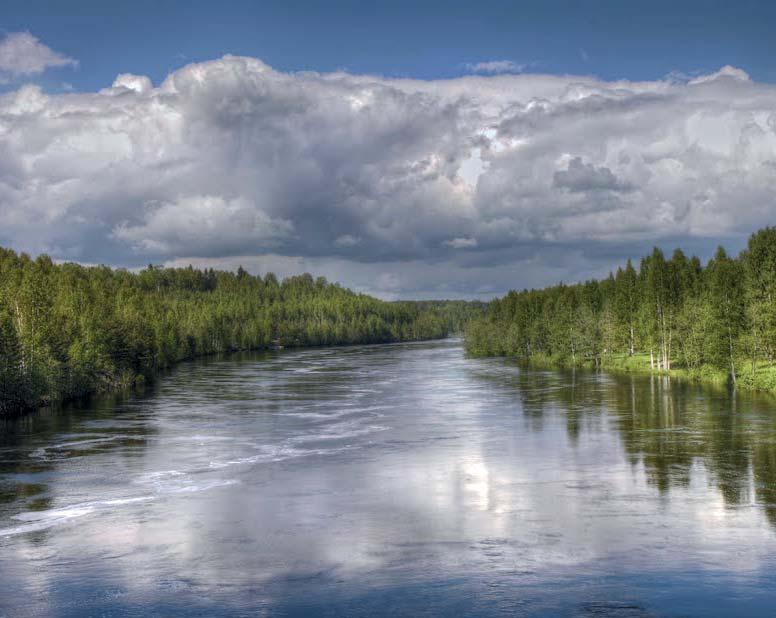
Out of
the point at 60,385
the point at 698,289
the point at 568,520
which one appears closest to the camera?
the point at 568,520

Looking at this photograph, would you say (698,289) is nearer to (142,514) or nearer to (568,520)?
(568,520)

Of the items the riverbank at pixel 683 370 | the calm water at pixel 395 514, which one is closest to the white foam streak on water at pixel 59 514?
the calm water at pixel 395 514

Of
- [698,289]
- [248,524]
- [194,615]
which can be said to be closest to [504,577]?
[194,615]

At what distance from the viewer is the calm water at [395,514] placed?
26188 mm

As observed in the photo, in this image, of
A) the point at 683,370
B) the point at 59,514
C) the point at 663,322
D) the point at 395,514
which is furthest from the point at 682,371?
the point at 59,514

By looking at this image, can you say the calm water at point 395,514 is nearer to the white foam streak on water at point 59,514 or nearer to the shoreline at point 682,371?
the white foam streak on water at point 59,514

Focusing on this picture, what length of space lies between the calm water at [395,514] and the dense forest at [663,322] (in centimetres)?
1975

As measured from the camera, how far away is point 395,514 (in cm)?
3691

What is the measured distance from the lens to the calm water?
26188 millimetres

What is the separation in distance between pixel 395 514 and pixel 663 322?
92.5m

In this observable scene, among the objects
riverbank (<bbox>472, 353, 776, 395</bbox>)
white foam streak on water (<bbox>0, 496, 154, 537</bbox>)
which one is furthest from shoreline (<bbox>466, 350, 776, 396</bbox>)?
white foam streak on water (<bbox>0, 496, 154, 537</bbox>)

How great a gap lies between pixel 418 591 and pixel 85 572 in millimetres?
12221

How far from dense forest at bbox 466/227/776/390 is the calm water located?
19754mm

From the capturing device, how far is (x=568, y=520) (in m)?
35.0
